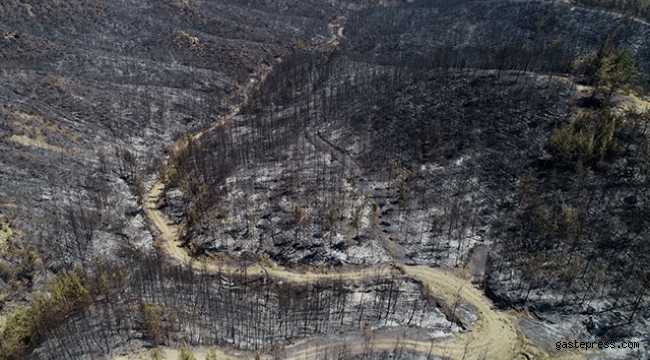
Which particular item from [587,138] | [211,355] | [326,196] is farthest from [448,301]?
[587,138]

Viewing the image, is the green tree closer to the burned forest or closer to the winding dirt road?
the burned forest

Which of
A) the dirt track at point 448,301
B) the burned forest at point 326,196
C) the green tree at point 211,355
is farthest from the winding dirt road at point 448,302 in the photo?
the green tree at point 211,355

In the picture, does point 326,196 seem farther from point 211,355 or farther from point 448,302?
point 211,355

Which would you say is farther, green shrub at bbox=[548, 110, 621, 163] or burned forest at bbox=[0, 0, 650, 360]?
green shrub at bbox=[548, 110, 621, 163]

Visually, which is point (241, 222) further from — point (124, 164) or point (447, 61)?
point (447, 61)

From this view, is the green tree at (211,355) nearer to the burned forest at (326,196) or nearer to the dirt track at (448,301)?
the burned forest at (326,196)

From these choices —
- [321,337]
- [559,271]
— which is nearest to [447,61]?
[559,271]

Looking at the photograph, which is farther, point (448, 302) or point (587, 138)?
point (587, 138)

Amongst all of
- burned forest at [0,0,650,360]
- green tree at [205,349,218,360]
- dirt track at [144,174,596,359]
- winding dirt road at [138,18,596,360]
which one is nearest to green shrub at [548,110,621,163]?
burned forest at [0,0,650,360]
